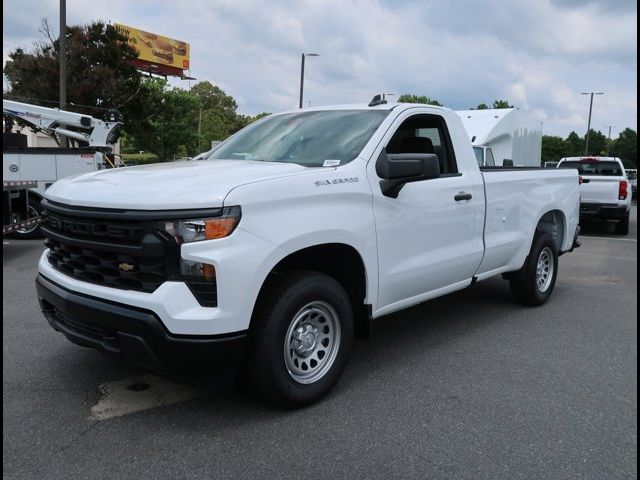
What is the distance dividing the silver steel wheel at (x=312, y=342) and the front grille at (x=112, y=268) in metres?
0.87

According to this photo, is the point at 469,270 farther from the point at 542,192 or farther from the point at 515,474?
the point at 515,474

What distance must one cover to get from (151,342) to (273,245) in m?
0.84

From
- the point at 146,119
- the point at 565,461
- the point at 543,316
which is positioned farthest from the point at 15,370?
the point at 146,119

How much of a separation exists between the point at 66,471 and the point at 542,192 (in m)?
5.19

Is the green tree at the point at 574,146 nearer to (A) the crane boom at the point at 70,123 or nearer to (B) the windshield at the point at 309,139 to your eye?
(A) the crane boom at the point at 70,123

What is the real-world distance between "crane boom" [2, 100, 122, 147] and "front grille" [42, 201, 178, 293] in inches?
507

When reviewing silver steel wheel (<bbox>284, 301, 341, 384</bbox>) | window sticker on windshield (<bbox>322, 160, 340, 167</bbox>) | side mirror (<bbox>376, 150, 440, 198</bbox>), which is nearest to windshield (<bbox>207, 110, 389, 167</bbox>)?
window sticker on windshield (<bbox>322, 160, 340, 167</bbox>)

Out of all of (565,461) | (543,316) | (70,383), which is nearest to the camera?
(565,461)

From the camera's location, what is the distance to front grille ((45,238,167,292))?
313 cm

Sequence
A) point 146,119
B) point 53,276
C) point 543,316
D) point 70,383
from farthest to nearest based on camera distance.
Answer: point 146,119 → point 543,316 → point 70,383 → point 53,276

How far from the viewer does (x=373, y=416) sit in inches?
141

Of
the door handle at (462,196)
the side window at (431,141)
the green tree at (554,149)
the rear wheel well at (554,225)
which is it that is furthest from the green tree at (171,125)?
the green tree at (554,149)

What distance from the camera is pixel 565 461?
3.11 meters

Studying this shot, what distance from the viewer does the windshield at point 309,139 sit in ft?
13.7
